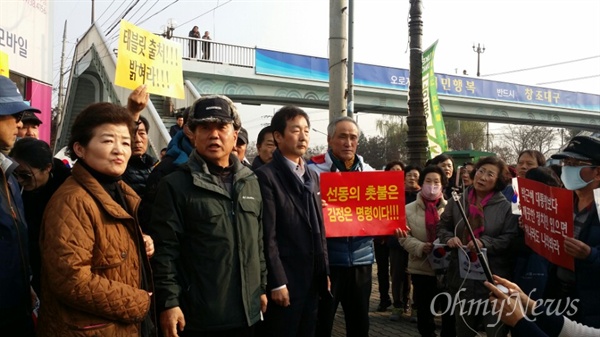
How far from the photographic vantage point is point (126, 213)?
7.02 ft

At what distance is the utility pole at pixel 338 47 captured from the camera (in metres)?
6.81

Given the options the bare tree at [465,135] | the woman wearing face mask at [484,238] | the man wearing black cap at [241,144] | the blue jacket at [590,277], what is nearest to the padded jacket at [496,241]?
the woman wearing face mask at [484,238]

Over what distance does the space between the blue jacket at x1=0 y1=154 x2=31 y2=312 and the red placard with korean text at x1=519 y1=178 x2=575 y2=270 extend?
2.98 meters

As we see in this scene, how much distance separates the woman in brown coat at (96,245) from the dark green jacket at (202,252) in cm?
11

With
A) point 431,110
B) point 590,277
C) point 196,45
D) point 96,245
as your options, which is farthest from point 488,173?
point 196,45

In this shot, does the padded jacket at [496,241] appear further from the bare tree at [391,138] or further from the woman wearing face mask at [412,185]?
the bare tree at [391,138]

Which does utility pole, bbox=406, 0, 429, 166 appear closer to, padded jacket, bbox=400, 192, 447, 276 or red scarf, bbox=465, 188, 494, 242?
padded jacket, bbox=400, 192, 447, 276

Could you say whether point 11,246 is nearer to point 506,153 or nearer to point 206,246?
point 206,246

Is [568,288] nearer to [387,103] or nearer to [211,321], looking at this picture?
[211,321]

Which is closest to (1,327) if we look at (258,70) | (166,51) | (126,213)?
(126,213)

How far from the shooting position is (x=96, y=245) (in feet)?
6.65

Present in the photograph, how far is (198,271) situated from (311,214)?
2.92ft

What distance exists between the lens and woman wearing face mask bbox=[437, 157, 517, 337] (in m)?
3.82

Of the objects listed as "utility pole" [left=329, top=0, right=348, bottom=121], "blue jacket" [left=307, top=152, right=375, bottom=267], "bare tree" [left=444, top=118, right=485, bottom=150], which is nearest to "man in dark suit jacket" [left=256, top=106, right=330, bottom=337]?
"blue jacket" [left=307, top=152, right=375, bottom=267]
